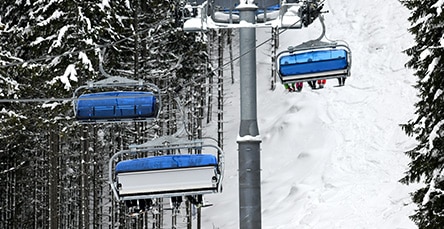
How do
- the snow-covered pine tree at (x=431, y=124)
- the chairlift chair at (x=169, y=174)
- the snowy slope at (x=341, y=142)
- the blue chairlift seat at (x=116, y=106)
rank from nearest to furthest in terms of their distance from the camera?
the chairlift chair at (x=169, y=174)
the blue chairlift seat at (x=116, y=106)
the snow-covered pine tree at (x=431, y=124)
the snowy slope at (x=341, y=142)

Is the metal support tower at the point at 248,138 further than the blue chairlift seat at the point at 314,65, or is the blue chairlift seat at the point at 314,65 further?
the blue chairlift seat at the point at 314,65

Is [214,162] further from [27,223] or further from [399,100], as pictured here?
[27,223]

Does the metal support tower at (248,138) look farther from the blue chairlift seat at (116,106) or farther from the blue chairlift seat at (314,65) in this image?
the blue chairlift seat at (116,106)

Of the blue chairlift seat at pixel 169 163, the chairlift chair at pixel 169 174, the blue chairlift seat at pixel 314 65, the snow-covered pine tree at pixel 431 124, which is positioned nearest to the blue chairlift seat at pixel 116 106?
the chairlift chair at pixel 169 174

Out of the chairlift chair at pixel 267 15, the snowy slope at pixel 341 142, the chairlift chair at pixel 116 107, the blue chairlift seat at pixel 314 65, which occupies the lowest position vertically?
the snowy slope at pixel 341 142

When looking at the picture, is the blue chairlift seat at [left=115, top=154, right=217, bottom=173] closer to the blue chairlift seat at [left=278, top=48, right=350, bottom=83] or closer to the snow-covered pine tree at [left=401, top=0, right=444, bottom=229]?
the blue chairlift seat at [left=278, top=48, right=350, bottom=83]

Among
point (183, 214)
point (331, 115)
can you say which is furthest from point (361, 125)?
point (183, 214)

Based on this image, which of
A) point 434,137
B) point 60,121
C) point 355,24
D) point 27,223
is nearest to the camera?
point 434,137

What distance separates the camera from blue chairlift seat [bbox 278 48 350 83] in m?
11.4

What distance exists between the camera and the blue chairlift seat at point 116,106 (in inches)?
447

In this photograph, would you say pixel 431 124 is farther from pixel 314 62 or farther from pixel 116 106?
pixel 116 106

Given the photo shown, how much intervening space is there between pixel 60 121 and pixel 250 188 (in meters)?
10.3

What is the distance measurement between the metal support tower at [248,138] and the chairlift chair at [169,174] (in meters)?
0.39

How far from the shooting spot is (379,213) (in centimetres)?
2478
